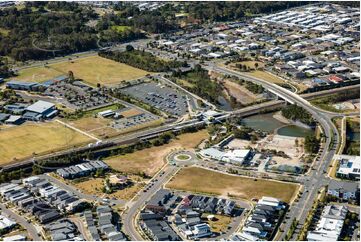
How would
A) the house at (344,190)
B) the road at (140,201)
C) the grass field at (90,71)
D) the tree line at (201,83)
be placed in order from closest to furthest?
the road at (140,201) < the house at (344,190) < the tree line at (201,83) < the grass field at (90,71)

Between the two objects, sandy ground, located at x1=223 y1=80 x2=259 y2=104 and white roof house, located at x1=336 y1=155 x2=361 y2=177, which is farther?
sandy ground, located at x1=223 y1=80 x2=259 y2=104

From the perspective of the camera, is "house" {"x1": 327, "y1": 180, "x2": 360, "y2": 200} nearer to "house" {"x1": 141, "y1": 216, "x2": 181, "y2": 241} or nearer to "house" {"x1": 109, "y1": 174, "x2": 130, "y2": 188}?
"house" {"x1": 141, "y1": 216, "x2": 181, "y2": 241}

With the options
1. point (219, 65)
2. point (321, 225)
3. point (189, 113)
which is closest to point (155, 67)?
point (219, 65)

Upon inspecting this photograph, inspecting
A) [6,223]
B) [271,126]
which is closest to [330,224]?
[271,126]

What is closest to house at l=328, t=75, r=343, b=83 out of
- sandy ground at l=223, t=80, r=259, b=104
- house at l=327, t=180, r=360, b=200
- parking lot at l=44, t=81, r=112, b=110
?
sandy ground at l=223, t=80, r=259, b=104

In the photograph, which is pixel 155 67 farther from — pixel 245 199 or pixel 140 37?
pixel 245 199

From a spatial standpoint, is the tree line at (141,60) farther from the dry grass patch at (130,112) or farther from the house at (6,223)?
the house at (6,223)

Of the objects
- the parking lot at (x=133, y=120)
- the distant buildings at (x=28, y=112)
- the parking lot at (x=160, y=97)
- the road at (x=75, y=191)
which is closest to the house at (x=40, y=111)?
the distant buildings at (x=28, y=112)
